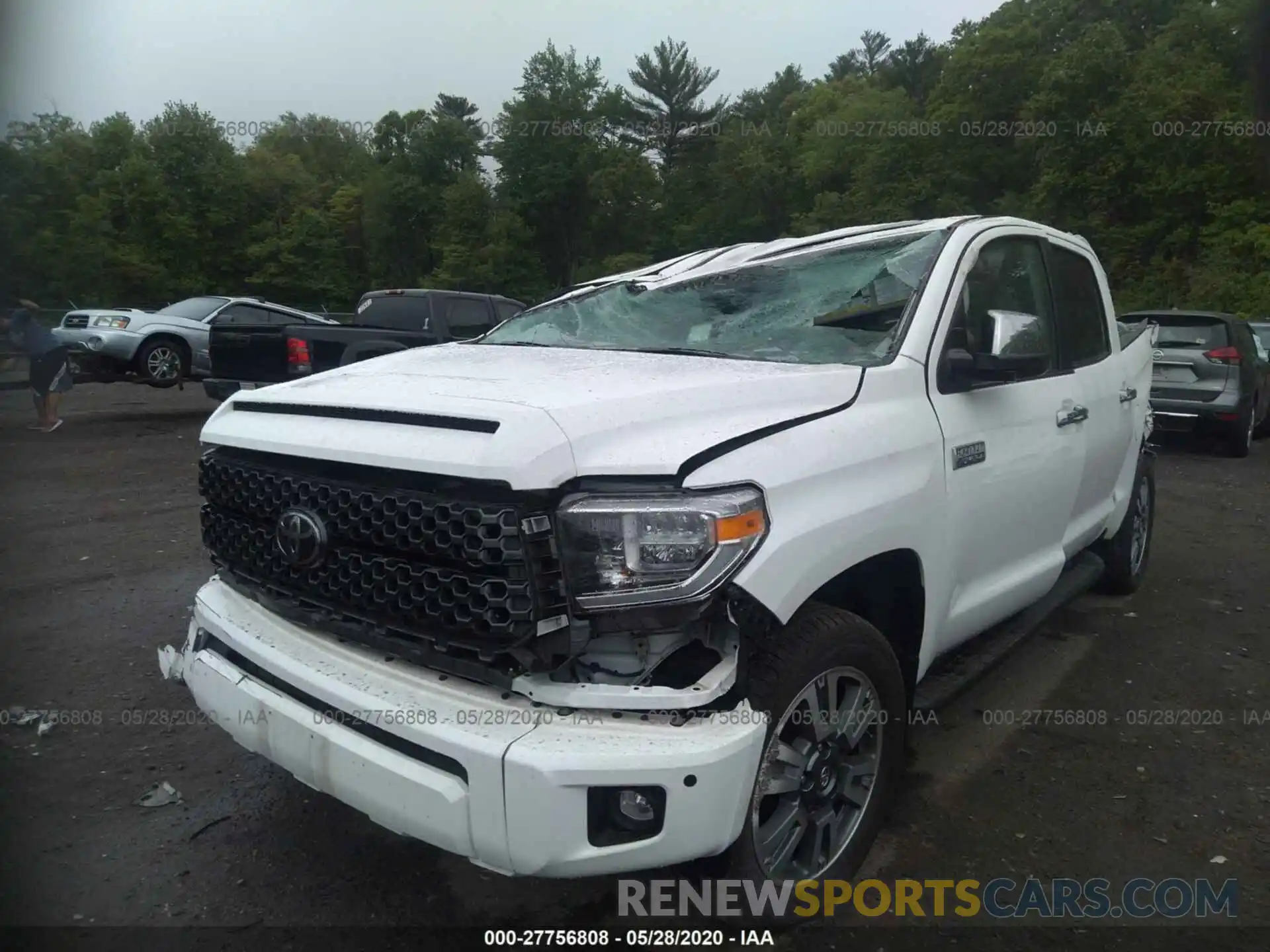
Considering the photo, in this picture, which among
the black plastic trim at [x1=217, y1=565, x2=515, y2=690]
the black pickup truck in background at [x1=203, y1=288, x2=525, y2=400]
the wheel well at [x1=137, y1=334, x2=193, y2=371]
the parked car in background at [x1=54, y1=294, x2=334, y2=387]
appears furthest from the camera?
the wheel well at [x1=137, y1=334, x2=193, y2=371]

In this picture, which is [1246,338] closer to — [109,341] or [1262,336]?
[1262,336]

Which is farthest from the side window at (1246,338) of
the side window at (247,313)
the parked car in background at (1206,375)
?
the side window at (247,313)

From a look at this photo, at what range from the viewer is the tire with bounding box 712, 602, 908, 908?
2262mm

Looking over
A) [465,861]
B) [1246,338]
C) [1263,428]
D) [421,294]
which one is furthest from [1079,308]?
[1263,428]

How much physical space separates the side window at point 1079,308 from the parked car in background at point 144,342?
36.5 ft

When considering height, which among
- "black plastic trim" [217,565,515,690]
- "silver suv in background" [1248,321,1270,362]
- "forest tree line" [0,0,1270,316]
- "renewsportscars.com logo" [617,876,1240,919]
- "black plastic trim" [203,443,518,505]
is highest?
"forest tree line" [0,0,1270,316]

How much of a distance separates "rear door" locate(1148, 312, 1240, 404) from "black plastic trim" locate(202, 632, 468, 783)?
1047 centimetres

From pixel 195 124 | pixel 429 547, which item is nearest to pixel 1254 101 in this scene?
pixel 429 547

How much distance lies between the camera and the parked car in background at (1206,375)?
1050cm

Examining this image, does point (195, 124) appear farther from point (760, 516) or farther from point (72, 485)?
point (760, 516)

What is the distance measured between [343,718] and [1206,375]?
437 inches

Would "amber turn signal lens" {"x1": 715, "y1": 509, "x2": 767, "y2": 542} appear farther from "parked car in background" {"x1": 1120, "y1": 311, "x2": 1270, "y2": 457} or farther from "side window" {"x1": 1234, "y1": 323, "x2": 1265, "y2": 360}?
"side window" {"x1": 1234, "y1": 323, "x2": 1265, "y2": 360}

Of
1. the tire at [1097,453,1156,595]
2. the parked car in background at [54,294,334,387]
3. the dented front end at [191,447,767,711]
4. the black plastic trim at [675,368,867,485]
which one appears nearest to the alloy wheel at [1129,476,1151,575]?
the tire at [1097,453,1156,595]

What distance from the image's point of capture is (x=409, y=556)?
2.27m
